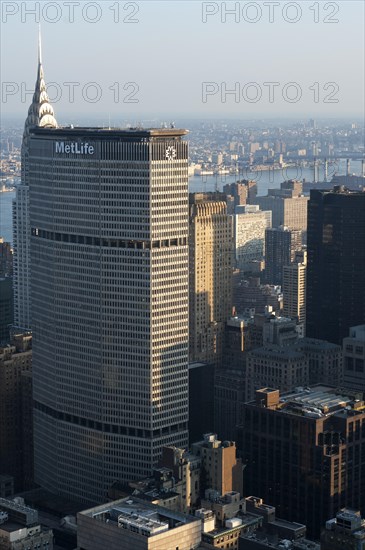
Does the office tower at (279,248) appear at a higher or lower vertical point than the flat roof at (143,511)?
higher

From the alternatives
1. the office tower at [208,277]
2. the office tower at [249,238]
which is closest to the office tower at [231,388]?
the office tower at [208,277]

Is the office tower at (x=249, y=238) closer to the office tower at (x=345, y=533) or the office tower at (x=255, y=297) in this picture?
the office tower at (x=255, y=297)

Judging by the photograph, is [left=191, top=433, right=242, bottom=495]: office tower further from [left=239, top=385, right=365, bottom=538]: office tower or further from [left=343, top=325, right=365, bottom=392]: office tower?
[left=343, top=325, right=365, bottom=392]: office tower

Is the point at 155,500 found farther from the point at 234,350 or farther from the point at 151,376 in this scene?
the point at 234,350

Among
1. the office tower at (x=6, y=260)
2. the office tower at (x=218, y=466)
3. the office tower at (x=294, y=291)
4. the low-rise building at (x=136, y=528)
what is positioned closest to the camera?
the low-rise building at (x=136, y=528)

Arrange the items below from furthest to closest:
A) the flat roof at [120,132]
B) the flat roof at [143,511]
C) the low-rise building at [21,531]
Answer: the flat roof at [120,132] < the low-rise building at [21,531] < the flat roof at [143,511]

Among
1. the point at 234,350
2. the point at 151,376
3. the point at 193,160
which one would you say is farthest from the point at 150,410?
the point at 193,160
